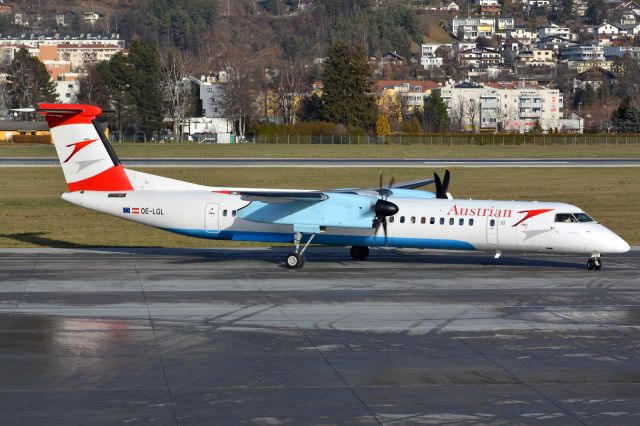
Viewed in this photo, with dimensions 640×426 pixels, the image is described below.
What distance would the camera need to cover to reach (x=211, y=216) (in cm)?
3341

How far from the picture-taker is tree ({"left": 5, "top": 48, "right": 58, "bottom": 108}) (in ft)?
550

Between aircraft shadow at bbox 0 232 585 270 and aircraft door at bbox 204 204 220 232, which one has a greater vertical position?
aircraft door at bbox 204 204 220 232

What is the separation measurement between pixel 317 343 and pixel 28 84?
156 metres

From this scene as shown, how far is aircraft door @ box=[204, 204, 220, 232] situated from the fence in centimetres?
9348

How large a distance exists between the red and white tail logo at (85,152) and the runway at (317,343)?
2704 millimetres

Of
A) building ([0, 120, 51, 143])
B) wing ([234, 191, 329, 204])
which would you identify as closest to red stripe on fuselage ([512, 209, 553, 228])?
wing ([234, 191, 329, 204])

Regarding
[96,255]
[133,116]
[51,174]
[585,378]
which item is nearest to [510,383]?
[585,378]

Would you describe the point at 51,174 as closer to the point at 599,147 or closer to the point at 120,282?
the point at 120,282

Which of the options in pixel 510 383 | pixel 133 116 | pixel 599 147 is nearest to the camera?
pixel 510 383

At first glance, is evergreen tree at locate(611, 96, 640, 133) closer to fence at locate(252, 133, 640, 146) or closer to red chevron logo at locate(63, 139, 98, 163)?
fence at locate(252, 133, 640, 146)

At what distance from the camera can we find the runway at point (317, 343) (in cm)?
1697

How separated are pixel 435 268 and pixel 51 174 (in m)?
46.5

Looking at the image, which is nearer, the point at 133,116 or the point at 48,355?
the point at 48,355

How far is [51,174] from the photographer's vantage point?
73.6 m
